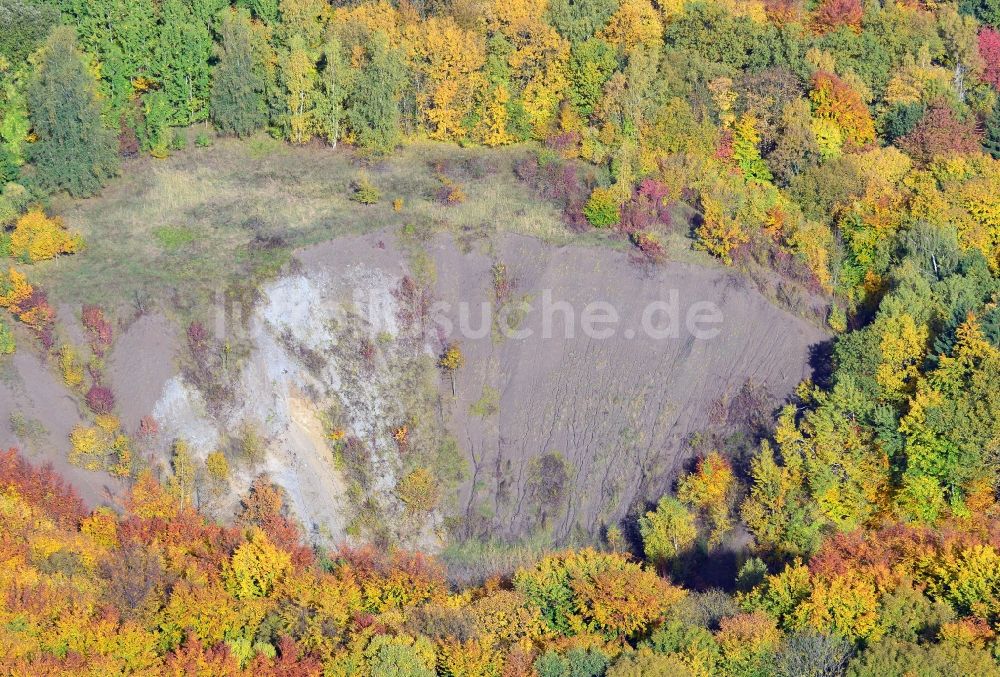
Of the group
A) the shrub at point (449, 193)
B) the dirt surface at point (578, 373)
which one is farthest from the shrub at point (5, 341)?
the shrub at point (449, 193)

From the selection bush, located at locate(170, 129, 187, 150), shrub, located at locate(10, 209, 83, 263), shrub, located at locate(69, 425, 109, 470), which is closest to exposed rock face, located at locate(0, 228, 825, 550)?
shrub, located at locate(69, 425, 109, 470)

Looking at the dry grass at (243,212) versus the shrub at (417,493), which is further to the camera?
the dry grass at (243,212)

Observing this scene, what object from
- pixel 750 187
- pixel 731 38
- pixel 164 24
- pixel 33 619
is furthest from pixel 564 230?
pixel 33 619

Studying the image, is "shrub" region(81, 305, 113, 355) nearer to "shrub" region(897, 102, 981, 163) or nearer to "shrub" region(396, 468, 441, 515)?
"shrub" region(396, 468, 441, 515)

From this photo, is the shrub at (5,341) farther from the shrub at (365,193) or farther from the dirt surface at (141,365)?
the shrub at (365,193)

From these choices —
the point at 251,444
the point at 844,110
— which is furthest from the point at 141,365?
the point at 844,110

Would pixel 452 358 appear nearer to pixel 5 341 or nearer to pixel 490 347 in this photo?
pixel 490 347

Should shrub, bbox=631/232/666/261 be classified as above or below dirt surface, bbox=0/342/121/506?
above
